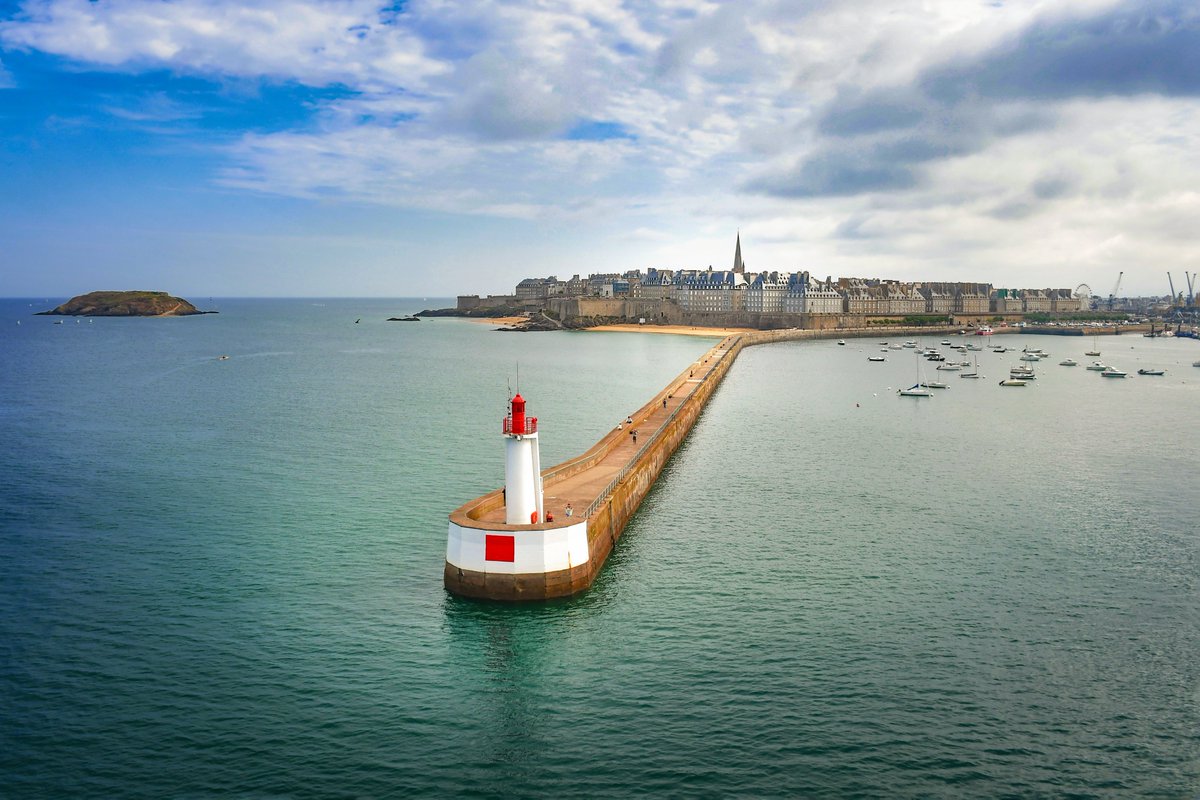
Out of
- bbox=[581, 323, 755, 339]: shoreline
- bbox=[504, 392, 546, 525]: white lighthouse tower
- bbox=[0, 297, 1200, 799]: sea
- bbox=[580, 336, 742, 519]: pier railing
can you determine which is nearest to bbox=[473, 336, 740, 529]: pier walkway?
bbox=[580, 336, 742, 519]: pier railing

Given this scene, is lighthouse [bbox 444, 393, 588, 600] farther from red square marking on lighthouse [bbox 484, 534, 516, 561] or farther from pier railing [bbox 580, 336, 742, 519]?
pier railing [bbox 580, 336, 742, 519]

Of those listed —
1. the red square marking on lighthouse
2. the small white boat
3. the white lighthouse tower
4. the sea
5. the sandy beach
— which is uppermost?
the sandy beach

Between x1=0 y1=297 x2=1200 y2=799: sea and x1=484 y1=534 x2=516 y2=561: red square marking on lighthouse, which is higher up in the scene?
x1=484 y1=534 x2=516 y2=561: red square marking on lighthouse

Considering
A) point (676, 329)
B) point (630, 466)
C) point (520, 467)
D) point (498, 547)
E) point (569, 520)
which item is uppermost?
point (676, 329)

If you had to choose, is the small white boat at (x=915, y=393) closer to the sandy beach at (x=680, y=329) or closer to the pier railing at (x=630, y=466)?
the pier railing at (x=630, y=466)

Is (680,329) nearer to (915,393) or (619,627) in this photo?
(915,393)

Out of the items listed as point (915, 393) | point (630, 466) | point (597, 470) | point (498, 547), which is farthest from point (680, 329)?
point (498, 547)
